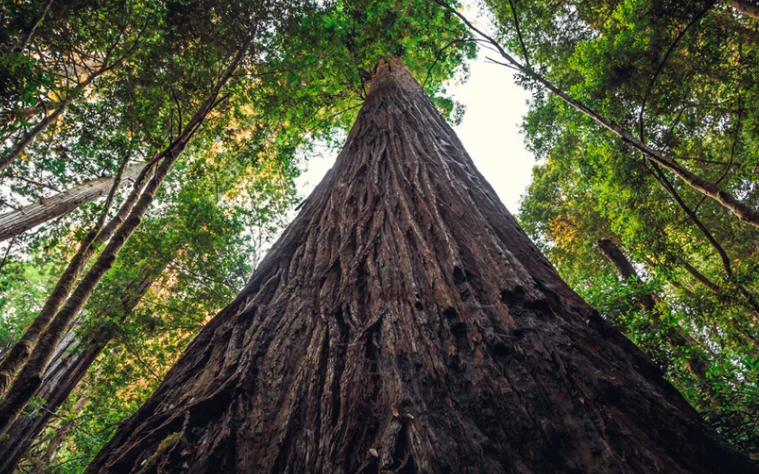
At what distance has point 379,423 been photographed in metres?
1.04

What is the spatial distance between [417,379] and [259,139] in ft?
20.0

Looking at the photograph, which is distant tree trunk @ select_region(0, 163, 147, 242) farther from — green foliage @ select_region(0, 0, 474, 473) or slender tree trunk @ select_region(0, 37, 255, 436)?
slender tree trunk @ select_region(0, 37, 255, 436)

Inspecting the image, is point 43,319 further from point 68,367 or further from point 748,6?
point 748,6

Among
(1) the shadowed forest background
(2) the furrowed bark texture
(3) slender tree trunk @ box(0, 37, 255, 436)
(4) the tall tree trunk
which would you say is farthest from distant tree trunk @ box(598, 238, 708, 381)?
(4) the tall tree trunk

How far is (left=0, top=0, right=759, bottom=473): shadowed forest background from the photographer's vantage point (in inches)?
142

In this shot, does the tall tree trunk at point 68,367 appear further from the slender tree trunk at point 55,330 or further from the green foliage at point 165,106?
the slender tree trunk at point 55,330

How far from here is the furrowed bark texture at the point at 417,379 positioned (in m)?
0.94

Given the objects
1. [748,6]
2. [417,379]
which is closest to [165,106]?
[417,379]

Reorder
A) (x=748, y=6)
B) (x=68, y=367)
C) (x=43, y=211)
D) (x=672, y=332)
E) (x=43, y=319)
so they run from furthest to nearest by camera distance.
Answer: (x=43, y=211)
(x=68, y=367)
(x=672, y=332)
(x=748, y=6)
(x=43, y=319)

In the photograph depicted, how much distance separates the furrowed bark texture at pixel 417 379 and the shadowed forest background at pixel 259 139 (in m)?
1.52

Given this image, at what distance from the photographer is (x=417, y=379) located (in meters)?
1.13

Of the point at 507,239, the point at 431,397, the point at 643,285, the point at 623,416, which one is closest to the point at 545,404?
the point at 623,416

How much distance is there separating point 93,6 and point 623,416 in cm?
648

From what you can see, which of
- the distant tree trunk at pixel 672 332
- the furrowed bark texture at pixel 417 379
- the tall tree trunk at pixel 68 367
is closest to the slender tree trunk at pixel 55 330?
the furrowed bark texture at pixel 417 379
